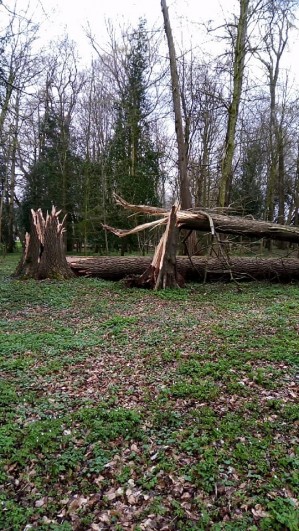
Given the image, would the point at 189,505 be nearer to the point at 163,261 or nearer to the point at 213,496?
the point at 213,496

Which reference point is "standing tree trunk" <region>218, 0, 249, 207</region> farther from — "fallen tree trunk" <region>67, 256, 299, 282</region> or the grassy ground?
the grassy ground

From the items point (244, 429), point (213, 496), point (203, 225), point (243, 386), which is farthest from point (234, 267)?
point (213, 496)

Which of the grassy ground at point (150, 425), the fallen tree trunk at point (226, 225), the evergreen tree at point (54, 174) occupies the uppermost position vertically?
the evergreen tree at point (54, 174)

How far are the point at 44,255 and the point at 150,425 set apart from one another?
7.43 m

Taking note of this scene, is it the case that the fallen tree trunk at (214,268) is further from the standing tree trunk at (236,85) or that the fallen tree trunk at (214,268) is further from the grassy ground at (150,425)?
the grassy ground at (150,425)

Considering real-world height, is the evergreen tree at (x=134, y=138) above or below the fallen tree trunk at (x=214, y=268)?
above

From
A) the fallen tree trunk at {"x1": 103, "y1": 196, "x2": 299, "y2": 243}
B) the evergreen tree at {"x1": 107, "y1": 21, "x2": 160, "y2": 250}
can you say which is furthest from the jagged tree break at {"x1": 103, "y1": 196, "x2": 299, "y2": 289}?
the evergreen tree at {"x1": 107, "y1": 21, "x2": 160, "y2": 250}

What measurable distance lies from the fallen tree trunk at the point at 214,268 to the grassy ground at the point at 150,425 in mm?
3887

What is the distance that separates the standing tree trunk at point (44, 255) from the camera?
965cm

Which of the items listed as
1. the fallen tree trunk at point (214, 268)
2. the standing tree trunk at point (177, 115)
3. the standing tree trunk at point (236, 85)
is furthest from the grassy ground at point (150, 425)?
the standing tree trunk at point (236, 85)

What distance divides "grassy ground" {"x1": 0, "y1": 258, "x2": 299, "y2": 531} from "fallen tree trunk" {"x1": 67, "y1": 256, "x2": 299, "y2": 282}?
389cm

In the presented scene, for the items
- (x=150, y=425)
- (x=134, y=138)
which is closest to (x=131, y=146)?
(x=134, y=138)

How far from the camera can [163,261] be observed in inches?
329

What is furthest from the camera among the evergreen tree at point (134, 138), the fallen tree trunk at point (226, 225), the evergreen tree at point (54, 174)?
the evergreen tree at point (54, 174)
